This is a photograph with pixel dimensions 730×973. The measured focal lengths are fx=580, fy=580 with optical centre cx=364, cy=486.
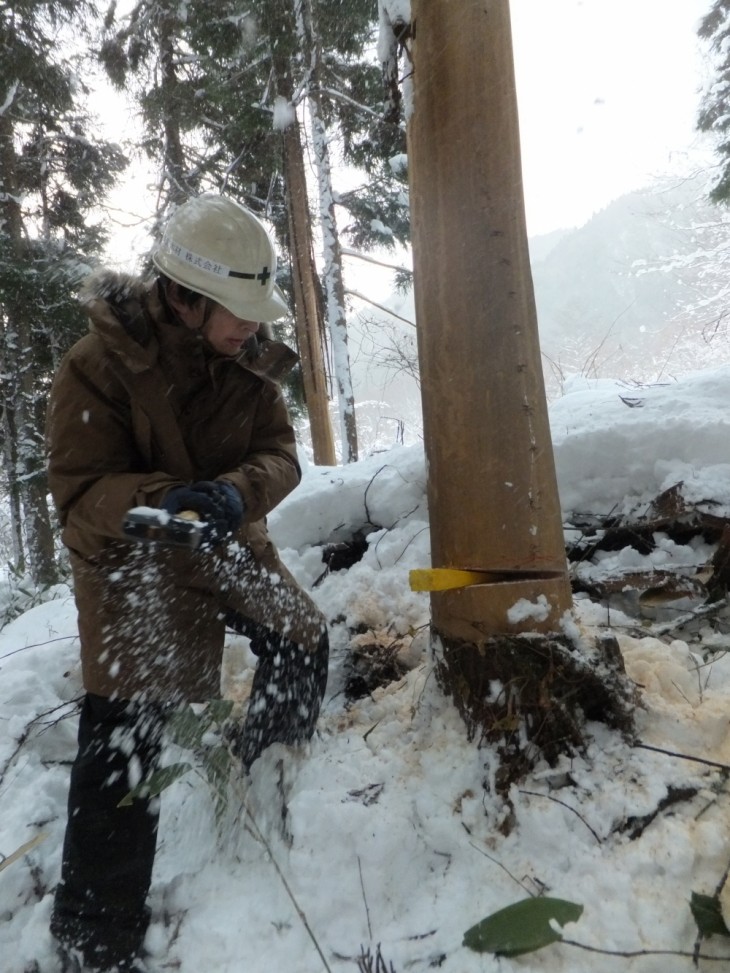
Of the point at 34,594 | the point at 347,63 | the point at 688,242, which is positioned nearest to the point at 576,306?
the point at 688,242

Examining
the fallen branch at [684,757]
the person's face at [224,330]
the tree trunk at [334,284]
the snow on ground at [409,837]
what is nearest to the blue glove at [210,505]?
the person's face at [224,330]

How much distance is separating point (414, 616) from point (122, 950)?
1.50 m

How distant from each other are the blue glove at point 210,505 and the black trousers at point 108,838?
57 centimetres

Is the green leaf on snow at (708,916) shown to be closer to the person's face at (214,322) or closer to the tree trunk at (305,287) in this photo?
the person's face at (214,322)

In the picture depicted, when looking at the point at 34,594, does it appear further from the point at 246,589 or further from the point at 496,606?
the point at 496,606

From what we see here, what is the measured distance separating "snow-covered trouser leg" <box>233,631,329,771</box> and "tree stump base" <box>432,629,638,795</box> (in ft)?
1.81

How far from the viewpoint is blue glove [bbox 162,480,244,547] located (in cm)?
148

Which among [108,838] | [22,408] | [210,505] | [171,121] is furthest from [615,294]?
[108,838]

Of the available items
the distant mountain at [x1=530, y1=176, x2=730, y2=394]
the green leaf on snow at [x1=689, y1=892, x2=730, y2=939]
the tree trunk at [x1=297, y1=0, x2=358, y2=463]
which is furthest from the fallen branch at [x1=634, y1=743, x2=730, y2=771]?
the distant mountain at [x1=530, y1=176, x2=730, y2=394]

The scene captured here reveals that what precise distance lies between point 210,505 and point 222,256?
2.71 feet

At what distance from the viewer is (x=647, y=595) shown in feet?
7.54

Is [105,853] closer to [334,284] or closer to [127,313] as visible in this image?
[127,313]

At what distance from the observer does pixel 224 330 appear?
1801 millimetres

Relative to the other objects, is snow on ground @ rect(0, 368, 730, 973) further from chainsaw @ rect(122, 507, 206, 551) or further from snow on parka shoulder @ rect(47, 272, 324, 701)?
chainsaw @ rect(122, 507, 206, 551)
